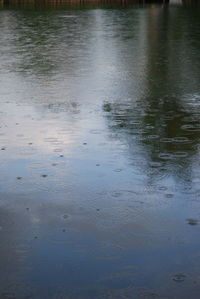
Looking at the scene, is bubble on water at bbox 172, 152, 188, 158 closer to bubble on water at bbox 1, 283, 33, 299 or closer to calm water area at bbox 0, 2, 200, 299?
calm water area at bbox 0, 2, 200, 299

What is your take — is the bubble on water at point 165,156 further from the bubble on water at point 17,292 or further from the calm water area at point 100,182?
the bubble on water at point 17,292

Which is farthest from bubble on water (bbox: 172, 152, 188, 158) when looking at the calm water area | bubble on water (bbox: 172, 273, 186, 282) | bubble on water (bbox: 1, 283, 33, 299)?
bubble on water (bbox: 1, 283, 33, 299)

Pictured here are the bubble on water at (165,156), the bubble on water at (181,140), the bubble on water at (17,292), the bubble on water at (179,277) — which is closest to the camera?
the bubble on water at (17,292)

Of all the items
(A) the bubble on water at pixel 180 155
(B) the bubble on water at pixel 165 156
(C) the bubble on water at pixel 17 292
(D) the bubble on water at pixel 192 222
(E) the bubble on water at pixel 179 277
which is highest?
(C) the bubble on water at pixel 17 292

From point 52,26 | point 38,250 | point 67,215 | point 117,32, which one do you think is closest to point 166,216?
point 67,215

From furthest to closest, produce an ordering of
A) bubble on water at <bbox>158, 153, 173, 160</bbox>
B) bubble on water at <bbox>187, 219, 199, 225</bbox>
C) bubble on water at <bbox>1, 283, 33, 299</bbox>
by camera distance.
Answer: bubble on water at <bbox>158, 153, 173, 160</bbox>, bubble on water at <bbox>187, 219, 199, 225</bbox>, bubble on water at <bbox>1, 283, 33, 299</bbox>

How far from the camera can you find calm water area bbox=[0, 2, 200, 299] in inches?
171

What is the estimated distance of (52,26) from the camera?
2780 cm

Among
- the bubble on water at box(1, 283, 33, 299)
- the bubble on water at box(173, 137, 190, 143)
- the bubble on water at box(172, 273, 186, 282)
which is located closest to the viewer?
the bubble on water at box(1, 283, 33, 299)

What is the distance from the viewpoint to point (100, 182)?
6.40 m

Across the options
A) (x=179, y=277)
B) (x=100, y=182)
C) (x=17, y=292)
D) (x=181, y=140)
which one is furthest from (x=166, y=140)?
(x=17, y=292)

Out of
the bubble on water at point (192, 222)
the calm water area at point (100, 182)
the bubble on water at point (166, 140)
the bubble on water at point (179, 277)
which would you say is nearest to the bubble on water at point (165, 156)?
the calm water area at point (100, 182)

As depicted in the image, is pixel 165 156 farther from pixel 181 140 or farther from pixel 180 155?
pixel 181 140

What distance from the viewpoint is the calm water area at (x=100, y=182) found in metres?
4.36
